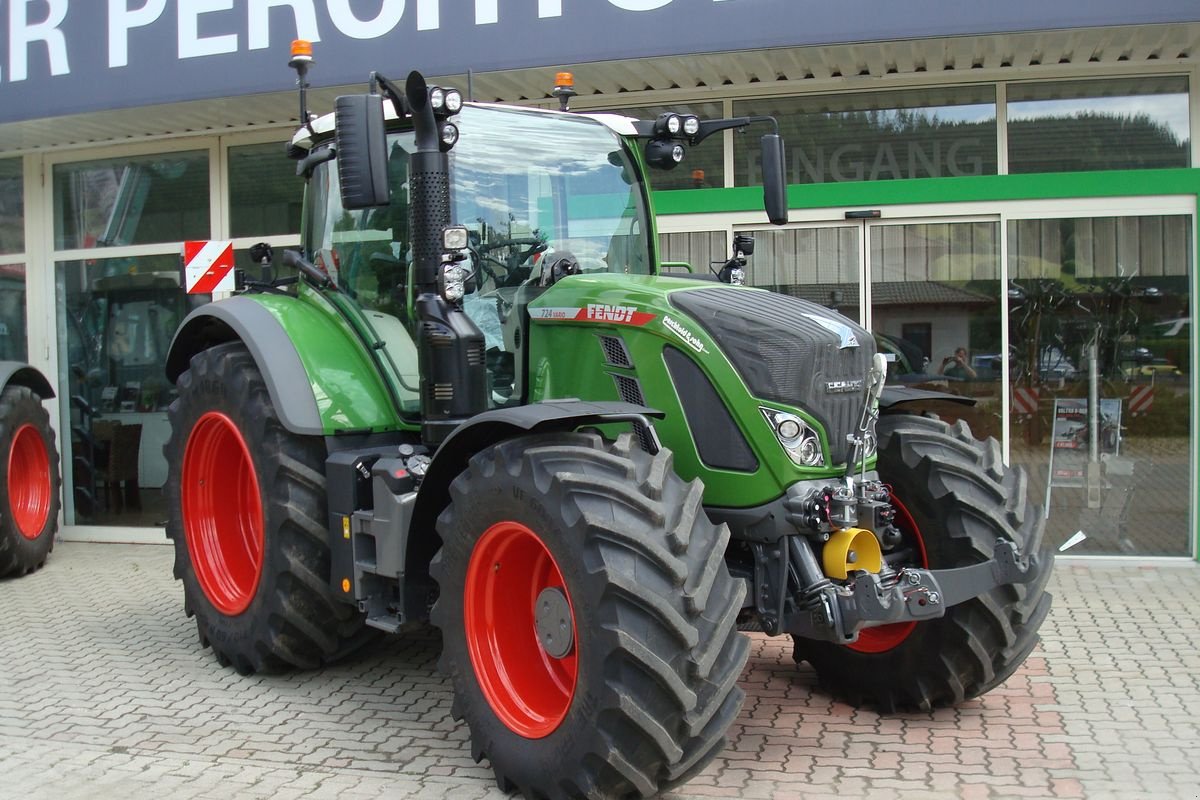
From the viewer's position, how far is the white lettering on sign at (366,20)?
797 cm

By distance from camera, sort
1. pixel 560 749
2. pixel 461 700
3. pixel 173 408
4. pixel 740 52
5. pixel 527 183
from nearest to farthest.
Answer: pixel 560 749 → pixel 461 700 → pixel 527 183 → pixel 173 408 → pixel 740 52

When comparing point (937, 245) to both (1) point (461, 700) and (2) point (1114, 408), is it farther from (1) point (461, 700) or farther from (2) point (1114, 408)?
(1) point (461, 700)

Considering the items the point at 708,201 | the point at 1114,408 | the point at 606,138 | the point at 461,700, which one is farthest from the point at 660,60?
the point at 461,700

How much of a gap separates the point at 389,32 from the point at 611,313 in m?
4.24

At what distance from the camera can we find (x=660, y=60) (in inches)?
307

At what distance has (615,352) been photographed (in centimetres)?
469

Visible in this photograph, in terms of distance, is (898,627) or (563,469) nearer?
(563,469)

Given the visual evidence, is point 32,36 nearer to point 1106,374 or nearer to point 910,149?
point 910,149

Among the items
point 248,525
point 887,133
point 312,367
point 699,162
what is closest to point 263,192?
point 699,162

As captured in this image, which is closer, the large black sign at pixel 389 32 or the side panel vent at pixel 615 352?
the side panel vent at pixel 615 352

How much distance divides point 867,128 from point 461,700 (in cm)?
584

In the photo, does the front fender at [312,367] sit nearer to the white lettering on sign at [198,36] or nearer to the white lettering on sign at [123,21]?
the white lettering on sign at [198,36]

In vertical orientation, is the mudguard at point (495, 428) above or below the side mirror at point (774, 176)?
below

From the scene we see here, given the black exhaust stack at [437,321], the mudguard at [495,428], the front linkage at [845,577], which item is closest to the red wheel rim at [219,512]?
the black exhaust stack at [437,321]
